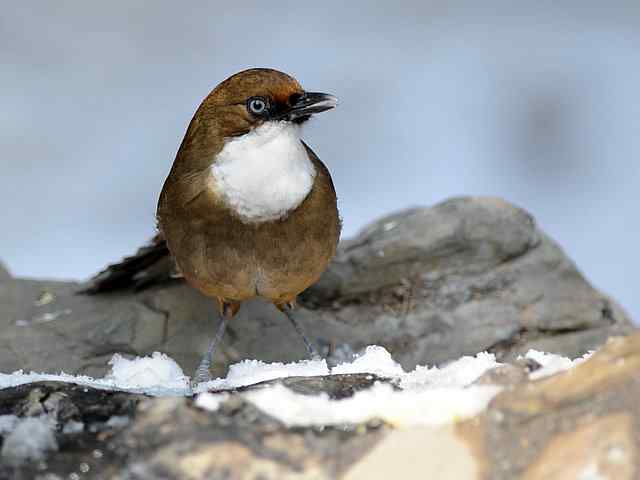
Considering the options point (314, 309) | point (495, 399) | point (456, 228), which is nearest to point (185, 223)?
point (314, 309)

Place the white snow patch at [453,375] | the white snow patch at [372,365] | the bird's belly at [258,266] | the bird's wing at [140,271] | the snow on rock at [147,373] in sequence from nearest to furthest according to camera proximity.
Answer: the white snow patch at [453,375] → the white snow patch at [372,365] → the snow on rock at [147,373] → the bird's belly at [258,266] → the bird's wing at [140,271]

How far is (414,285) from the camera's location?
5.13 meters

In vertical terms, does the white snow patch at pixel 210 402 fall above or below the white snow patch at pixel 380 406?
above

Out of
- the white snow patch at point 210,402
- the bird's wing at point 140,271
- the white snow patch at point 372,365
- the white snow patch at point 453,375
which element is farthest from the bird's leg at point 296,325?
the white snow patch at point 210,402

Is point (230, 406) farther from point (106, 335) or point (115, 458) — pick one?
point (106, 335)

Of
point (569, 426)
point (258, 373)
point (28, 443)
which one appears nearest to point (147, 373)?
point (258, 373)

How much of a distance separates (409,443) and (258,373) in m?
1.53

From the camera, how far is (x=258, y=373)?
3.48 meters

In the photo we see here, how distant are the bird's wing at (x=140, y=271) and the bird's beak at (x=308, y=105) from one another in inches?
53.4

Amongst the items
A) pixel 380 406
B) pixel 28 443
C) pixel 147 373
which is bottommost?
pixel 147 373

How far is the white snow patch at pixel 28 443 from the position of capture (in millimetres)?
2062

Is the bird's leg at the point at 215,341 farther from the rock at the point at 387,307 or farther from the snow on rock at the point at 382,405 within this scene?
the snow on rock at the point at 382,405

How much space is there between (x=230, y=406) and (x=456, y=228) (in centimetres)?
315

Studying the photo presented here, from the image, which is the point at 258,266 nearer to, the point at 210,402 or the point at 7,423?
the point at 7,423
